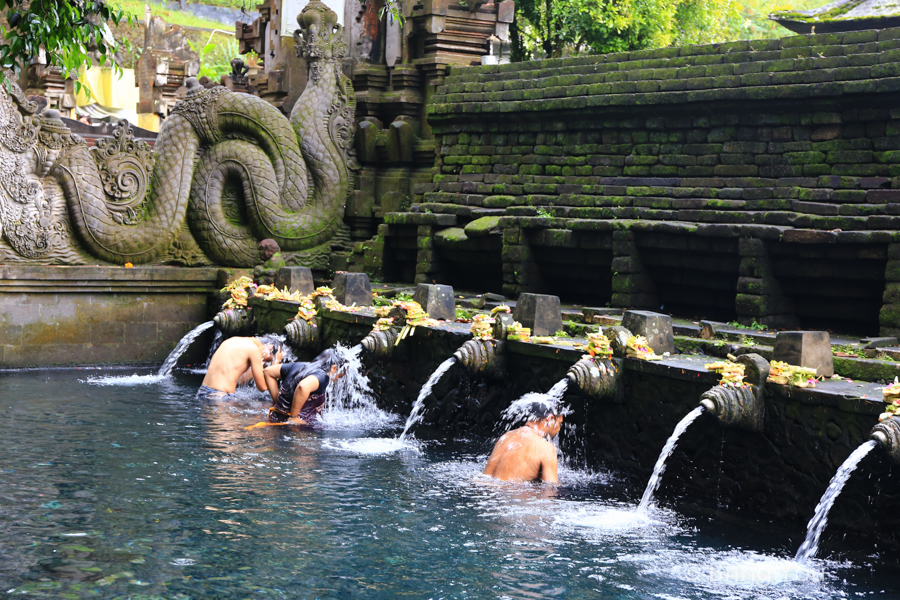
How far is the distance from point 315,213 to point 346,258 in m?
0.86

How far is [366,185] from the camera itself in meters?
15.8

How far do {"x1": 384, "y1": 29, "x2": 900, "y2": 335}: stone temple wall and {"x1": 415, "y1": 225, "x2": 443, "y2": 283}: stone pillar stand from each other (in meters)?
0.03

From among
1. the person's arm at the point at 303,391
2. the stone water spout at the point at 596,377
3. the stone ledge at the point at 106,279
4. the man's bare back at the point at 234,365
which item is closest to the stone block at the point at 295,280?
the man's bare back at the point at 234,365

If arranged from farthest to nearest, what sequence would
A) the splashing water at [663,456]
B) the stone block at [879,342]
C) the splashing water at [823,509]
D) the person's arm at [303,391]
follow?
the person's arm at [303,391]
the stone block at [879,342]
the splashing water at [663,456]
the splashing water at [823,509]

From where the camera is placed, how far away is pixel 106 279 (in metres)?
13.3

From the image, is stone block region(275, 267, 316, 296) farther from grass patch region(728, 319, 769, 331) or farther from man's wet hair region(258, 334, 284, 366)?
grass patch region(728, 319, 769, 331)

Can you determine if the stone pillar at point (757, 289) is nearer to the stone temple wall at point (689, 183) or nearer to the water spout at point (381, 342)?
the stone temple wall at point (689, 183)

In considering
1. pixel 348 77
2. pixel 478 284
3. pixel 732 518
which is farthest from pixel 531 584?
pixel 348 77

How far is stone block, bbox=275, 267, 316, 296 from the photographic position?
12656mm

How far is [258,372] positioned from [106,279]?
339 cm

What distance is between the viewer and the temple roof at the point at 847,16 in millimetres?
15148

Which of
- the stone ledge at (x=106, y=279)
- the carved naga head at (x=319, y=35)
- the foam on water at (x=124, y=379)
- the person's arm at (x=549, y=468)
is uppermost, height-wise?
the carved naga head at (x=319, y=35)

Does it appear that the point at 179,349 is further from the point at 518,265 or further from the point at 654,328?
the point at 654,328

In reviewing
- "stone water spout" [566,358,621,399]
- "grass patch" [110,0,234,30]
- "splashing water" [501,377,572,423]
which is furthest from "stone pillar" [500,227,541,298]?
"grass patch" [110,0,234,30]
